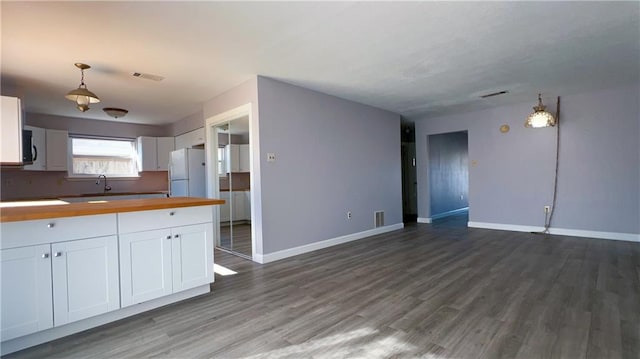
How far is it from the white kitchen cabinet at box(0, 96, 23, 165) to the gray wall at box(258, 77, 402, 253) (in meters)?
3.03

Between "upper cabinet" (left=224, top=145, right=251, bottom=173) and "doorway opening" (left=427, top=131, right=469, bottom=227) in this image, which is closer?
"upper cabinet" (left=224, top=145, right=251, bottom=173)

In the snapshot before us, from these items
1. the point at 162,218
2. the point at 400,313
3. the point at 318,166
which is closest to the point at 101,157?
the point at 318,166

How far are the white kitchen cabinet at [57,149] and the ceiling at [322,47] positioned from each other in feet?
3.25

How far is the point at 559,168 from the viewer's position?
5312 mm

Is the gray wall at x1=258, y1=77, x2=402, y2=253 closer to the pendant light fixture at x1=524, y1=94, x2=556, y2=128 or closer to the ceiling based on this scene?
the ceiling

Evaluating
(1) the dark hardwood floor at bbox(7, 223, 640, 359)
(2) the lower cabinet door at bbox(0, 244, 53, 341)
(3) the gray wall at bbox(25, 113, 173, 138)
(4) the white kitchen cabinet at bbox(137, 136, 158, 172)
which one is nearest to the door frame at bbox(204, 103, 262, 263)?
(1) the dark hardwood floor at bbox(7, 223, 640, 359)

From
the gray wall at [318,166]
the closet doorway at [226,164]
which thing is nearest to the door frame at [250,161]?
the closet doorway at [226,164]

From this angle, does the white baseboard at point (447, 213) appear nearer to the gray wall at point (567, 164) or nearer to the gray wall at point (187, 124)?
the gray wall at point (567, 164)

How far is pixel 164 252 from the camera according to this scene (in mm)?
2561

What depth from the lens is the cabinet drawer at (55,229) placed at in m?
1.88

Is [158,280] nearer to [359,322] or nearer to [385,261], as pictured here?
[359,322]

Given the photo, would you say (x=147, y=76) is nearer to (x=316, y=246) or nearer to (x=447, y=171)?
(x=316, y=246)

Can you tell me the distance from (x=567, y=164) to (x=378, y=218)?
351cm

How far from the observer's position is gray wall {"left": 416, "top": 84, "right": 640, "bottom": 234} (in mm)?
4754
